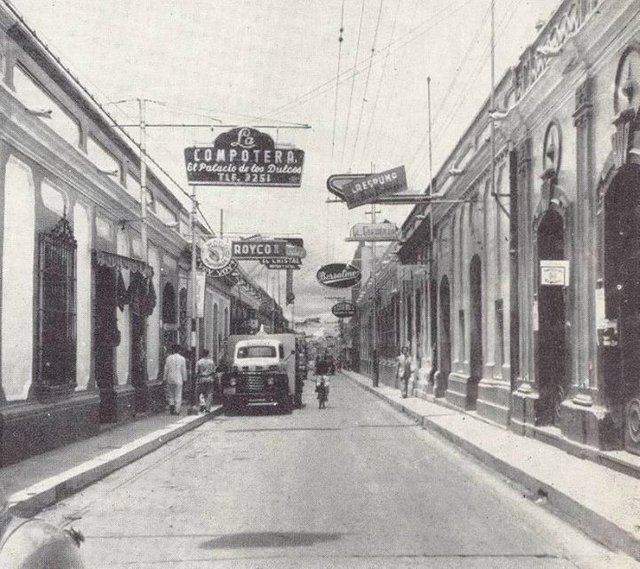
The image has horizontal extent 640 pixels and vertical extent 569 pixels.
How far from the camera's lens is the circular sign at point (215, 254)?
26.0 m

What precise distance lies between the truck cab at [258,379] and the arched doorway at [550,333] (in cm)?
1072

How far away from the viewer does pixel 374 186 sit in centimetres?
2039

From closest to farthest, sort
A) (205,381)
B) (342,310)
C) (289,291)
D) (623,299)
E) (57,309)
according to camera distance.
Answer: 1. (623,299)
2. (57,309)
3. (205,381)
4. (342,310)
5. (289,291)

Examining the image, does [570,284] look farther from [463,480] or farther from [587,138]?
[463,480]

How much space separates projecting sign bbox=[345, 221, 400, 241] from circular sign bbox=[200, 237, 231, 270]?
3682 millimetres

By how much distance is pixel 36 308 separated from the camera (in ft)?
44.1

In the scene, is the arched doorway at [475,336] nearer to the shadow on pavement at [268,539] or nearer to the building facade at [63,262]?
the building facade at [63,262]

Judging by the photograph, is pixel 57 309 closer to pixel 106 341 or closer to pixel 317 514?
pixel 106 341

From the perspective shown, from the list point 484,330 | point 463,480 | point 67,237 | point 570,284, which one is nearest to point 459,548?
point 463,480

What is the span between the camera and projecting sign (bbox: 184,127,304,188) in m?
15.6

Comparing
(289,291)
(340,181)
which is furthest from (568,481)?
(289,291)

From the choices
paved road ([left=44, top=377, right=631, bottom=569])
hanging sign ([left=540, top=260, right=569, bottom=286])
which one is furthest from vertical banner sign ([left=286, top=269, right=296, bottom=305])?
hanging sign ([left=540, top=260, right=569, bottom=286])

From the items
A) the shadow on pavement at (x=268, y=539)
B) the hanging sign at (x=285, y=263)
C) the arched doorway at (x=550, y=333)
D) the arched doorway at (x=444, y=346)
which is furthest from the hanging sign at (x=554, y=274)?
the hanging sign at (x=285, y=263)

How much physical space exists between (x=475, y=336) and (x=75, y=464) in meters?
12.2
